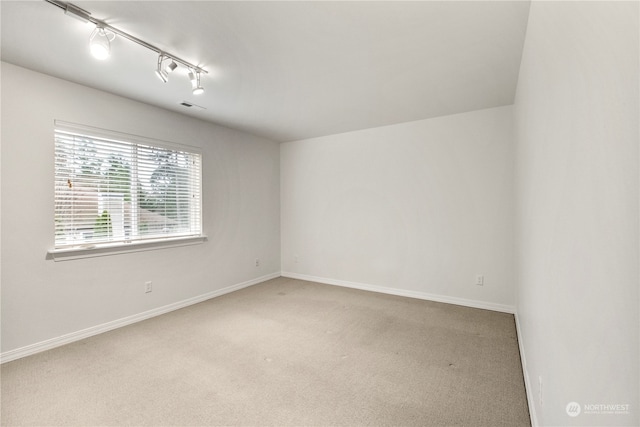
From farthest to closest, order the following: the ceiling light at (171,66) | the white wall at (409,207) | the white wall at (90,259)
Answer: the white wall at (409,207) < the white wall at (90,259) < the ceiling light at (171,66)

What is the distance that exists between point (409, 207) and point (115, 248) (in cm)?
360

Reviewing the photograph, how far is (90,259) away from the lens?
116 inches

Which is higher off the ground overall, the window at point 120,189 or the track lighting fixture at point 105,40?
the track lighting fixture at point 105,40

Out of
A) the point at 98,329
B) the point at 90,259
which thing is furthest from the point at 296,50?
the point at 98,329

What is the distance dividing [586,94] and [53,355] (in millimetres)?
3805

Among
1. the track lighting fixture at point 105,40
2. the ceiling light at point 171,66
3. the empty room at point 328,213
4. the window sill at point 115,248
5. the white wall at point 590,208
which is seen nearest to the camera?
the white wall at point 590,208

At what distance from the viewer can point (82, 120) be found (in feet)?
9.49

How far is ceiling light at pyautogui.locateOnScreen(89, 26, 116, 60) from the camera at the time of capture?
1955 millimetres

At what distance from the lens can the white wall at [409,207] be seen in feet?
11.8

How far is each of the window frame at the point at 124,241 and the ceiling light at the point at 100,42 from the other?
3.97 feet

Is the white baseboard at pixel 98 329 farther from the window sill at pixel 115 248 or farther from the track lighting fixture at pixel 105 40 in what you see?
the track lighting fixture at pixel 105 40

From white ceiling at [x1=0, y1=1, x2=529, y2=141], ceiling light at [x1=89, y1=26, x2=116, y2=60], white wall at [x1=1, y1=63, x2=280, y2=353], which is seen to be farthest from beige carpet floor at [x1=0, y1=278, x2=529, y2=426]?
white ceiling at [x1=0, y1=1, x2=529, y2=141]

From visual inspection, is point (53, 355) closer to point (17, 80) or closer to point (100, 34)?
point (17, 80)

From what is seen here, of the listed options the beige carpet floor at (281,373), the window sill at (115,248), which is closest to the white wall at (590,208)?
the beige carpet floor at (281,373)
